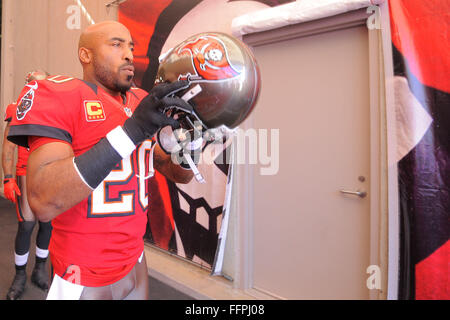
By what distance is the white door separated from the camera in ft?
6.66

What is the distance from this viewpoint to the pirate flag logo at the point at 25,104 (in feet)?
3.44

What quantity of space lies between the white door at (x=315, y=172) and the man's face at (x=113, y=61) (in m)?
1.30

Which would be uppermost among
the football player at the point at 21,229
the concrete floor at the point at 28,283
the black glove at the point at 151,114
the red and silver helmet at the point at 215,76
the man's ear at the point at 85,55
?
the man's ear at the point at 85,55

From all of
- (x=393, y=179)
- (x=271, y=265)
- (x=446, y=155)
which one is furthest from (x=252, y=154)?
(x=446, y=155)

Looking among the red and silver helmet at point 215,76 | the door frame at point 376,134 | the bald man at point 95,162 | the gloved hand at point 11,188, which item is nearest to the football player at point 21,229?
the gloved hand at point 11,188

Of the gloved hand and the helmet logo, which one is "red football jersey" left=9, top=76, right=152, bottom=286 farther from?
the gloved hand

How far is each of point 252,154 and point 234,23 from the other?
92 centimetres

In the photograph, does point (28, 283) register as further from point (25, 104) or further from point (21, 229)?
point (25, 104)

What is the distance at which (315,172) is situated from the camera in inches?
87.4

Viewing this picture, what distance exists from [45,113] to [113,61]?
0.35 metres

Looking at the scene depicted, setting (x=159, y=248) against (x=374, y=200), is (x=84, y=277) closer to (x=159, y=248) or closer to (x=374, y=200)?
(x=374, y=200)

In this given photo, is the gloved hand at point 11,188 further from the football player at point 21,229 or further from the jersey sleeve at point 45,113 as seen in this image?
the jersey sleeve at point 45,113

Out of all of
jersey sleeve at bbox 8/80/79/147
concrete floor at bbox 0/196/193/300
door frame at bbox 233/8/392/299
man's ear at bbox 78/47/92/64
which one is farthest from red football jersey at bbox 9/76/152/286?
concrete floor at bbox 0/196/193/300

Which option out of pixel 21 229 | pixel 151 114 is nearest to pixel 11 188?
pixel 21 229
